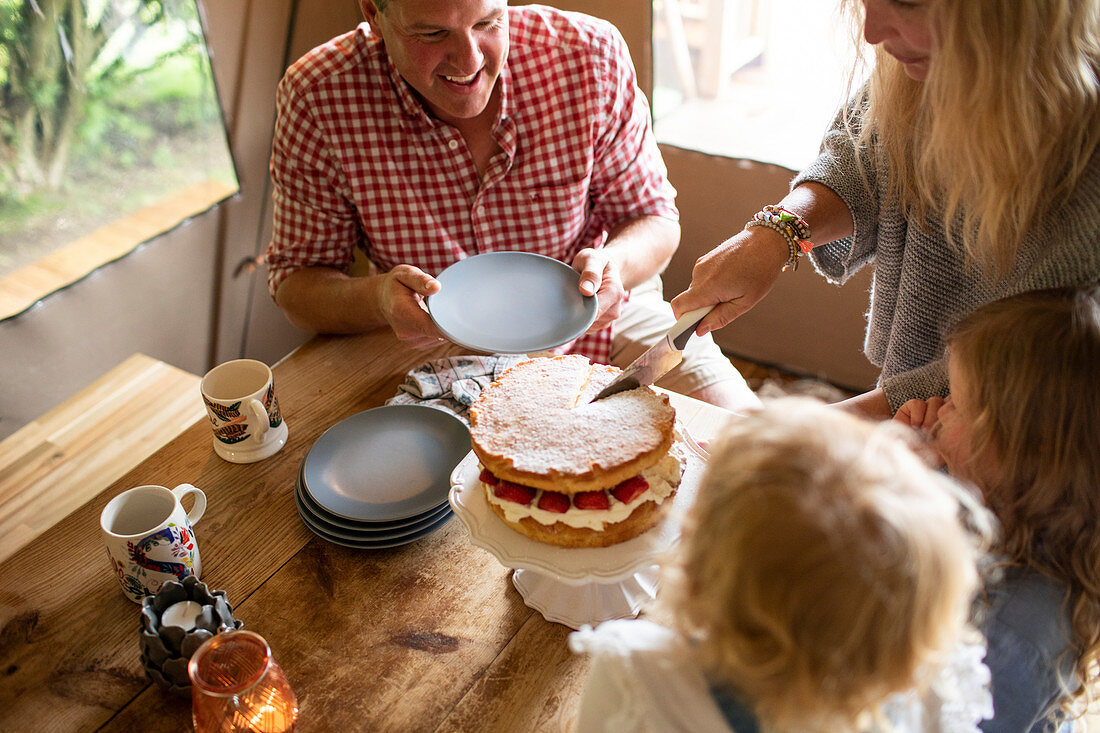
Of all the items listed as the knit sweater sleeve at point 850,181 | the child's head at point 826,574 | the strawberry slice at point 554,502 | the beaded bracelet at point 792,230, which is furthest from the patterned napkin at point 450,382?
the child's head at point 826,574

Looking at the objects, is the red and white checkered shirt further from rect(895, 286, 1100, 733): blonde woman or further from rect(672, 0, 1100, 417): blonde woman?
rect(895, 286, 1100, 733): blonde woman

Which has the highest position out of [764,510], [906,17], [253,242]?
[906,17]

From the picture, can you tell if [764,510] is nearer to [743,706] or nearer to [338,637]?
[743,706]

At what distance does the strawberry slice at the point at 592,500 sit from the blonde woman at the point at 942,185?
1.45 ft

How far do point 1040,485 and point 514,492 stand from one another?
624mm

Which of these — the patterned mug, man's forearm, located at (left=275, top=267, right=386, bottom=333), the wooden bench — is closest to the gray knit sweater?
man's forearm, located at (left=275, top=267, right=386, bottom=333)

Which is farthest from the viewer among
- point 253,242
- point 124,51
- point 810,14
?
point 253,242

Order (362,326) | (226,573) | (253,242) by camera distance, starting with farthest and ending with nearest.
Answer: (253,242) < (362,326) < (226,573)

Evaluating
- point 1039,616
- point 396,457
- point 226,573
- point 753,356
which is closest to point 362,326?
point 396,457

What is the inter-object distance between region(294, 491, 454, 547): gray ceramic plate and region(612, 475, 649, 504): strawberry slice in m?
0.32

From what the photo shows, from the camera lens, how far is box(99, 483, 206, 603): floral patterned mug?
3.47 feet

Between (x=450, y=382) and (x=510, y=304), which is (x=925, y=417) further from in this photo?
(x=450, y=382)

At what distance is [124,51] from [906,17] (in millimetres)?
2164

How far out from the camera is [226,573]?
3.80 feet
